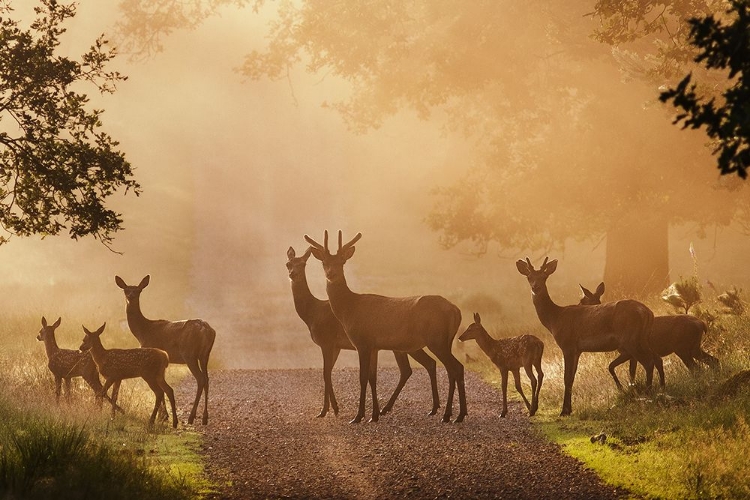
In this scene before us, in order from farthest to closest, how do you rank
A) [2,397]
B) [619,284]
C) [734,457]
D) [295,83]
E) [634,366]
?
[295,83] → [619,284] → [634,366] → [2,397] → [734,457]

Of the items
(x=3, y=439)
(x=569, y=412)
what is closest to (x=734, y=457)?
(x=569, y=412)

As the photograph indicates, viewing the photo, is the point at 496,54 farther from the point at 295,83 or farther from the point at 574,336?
the point at 295,83

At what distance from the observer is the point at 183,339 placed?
1756cm

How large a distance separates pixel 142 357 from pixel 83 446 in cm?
530

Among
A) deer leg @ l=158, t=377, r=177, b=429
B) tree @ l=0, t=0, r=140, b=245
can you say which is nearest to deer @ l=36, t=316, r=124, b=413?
deer leg @ l=158, t=377, r=177, b=429

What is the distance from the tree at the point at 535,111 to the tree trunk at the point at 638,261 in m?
0.04

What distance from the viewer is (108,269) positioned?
4709cm

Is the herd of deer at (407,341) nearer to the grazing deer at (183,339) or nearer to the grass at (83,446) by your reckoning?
the grazing deer at (183,339)

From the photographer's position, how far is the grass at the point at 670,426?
A: 434 inches

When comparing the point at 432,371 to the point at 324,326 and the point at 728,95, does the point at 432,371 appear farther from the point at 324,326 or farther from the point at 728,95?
the point at 728,95

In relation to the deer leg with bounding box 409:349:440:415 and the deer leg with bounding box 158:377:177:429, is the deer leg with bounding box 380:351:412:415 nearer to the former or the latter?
the deer leg with bounding box 409:349:440:415

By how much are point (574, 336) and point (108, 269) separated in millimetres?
33553

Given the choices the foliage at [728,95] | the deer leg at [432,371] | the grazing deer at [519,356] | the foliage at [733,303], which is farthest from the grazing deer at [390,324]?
the foliage at [728,95]

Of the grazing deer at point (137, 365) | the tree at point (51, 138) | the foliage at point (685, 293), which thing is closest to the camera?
the tree at point (51, 138)
